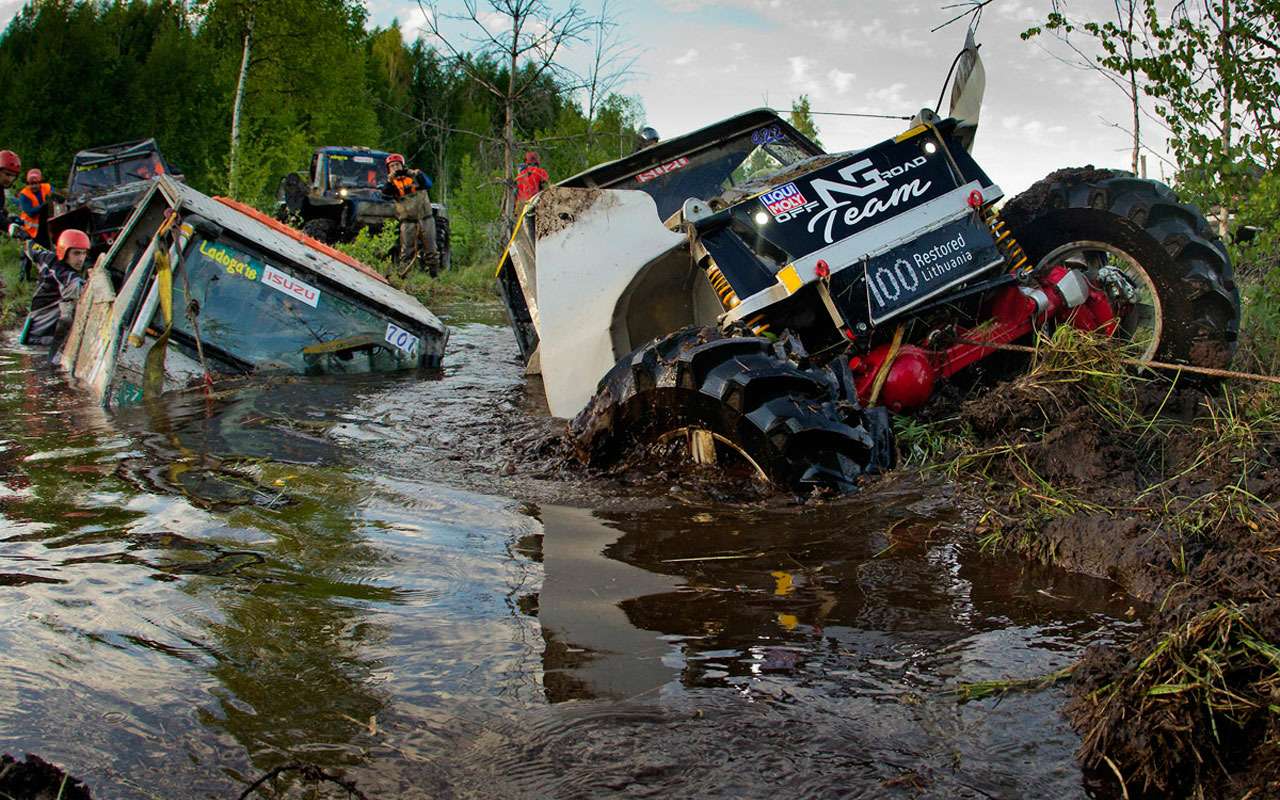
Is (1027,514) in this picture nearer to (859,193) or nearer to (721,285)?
(721,285)

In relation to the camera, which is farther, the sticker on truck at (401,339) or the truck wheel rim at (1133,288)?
the sticker on truck at (401,339)

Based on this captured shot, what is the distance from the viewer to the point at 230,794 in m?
1.95

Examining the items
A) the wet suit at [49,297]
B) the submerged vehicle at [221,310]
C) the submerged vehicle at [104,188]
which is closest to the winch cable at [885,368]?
the submerged vehicle at [221,310]

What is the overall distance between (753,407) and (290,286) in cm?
470

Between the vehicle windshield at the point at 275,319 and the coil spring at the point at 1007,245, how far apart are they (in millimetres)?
4686

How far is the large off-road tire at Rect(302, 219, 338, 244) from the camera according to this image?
57.8 feet

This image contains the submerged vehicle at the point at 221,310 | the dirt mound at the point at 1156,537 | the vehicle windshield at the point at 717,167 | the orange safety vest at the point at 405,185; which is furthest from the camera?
the orange safety vest at the point at 405,185

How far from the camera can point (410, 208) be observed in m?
16.9

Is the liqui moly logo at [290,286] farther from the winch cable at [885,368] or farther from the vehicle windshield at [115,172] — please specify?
the vehicle windshield at [115,172]

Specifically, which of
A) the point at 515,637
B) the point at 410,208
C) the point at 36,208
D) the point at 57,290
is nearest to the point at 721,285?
the point at 515,637

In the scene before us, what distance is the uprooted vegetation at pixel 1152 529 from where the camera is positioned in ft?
6.53

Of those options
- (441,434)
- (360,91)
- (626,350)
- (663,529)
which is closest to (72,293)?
(441,434)

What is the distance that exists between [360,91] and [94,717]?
133 ft

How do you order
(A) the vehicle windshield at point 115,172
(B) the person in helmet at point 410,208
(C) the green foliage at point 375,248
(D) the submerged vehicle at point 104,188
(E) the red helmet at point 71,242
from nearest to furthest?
(E) the red helmet at point 71,242 < (D) the submerged vehicle at point 104,188 < (C) the green foliage at point 375,248 < (A) the vehicle windshield at point 115,172 < (B) the person in helmet at point 410,208
